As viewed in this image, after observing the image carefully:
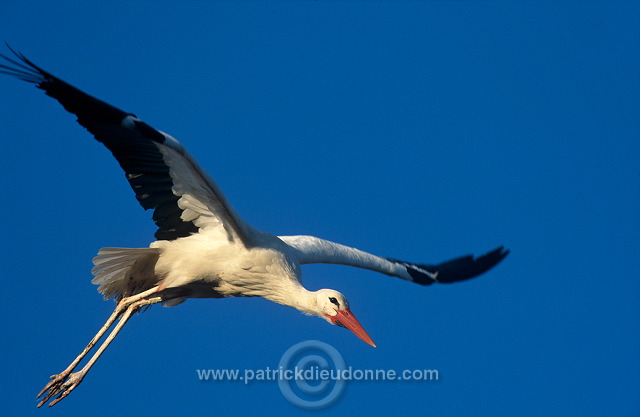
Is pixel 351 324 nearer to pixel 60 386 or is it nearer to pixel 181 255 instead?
pixel 181 255

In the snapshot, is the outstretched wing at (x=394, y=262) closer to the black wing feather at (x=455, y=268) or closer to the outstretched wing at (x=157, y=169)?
the black wing feather at (x=455, y=268)

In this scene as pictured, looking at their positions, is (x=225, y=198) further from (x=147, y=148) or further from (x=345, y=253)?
(x=345, y=253)

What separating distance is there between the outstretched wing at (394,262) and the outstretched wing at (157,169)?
3.92 feet

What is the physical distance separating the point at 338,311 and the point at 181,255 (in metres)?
1.57

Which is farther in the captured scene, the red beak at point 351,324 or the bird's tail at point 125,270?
the bird's tail at point 125,270

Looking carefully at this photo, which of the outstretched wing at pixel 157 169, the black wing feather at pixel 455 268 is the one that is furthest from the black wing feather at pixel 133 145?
the black wing feather at pixel 455 268

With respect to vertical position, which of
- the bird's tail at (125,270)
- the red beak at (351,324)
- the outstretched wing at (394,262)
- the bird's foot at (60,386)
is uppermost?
the outstretched wing at (394,262)

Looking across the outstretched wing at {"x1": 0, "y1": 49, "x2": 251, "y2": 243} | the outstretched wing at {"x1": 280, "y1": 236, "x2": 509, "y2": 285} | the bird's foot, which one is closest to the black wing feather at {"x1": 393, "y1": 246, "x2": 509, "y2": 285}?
the outstretched wing at {"x1": 280, "y1": 236, "x2": 509, "y2": 285}

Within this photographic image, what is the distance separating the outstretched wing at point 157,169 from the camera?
6.79 m

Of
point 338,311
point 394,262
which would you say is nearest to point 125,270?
point 338,311

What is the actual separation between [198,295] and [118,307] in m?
0.78

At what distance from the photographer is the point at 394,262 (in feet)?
32.7

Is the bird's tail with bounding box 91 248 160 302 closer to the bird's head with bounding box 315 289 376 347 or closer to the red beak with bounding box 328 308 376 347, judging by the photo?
the bird's head with bounding box 315 289 376 347

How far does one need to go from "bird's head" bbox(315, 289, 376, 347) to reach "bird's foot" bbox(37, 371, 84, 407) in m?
2.40
